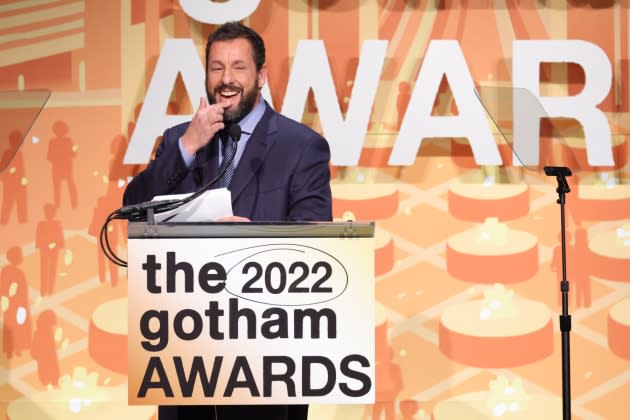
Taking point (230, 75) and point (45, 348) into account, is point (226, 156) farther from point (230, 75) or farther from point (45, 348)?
point (45, 348)

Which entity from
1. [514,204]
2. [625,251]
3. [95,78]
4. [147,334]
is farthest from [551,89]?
[147,334]

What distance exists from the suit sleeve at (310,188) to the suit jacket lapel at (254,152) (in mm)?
102

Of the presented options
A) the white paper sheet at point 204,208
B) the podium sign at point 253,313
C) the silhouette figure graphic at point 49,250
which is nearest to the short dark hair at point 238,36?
the white paper sheet at point 204,208

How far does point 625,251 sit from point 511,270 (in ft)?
1.60

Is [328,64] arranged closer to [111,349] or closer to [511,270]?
[511,270]

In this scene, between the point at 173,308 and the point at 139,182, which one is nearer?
the point at 173,308

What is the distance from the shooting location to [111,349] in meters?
3.91

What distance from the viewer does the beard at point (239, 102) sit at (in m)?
2.49

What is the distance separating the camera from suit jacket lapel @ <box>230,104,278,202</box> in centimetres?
240

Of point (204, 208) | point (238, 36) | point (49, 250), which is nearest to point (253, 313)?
A: point (204, 208)

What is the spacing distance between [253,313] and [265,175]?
0.58 metres

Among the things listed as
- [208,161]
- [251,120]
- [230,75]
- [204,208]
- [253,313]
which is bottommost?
[253,313]

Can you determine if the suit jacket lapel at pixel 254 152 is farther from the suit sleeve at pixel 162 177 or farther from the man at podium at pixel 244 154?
the suit sleeve at pixel 162 177

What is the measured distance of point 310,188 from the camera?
2.47 m
